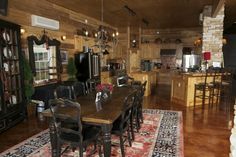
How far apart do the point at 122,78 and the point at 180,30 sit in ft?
22.9

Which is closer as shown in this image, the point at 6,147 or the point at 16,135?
the point at 6,147

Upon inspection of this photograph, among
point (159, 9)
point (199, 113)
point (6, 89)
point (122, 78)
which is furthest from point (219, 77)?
point (6, 89)

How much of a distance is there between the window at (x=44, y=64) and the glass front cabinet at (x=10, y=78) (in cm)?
93

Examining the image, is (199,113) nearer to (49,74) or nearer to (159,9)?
→ (159,9)

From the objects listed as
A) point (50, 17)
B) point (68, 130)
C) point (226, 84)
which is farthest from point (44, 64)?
point (226, 84)

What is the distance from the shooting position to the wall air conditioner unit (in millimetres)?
5227

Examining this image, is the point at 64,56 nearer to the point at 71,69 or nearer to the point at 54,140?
the point at 71,69

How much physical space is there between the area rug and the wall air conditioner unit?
2.89 metres

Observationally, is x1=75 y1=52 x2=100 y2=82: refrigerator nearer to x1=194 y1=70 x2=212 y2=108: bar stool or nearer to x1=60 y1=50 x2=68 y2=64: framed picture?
x1=60 y1=50 x2=68 y2=64: framed picture

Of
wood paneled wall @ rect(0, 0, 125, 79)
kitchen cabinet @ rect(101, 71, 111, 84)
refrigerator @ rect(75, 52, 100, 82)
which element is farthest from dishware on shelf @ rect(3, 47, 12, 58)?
kitchen cabinet @ rect(101, 71, 111, 84)

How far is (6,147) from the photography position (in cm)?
344

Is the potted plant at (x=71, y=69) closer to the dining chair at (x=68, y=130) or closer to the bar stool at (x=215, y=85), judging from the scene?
the dining chair at (x=68, y=130)

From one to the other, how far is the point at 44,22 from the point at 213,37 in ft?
17.8

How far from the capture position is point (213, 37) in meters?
6.68
